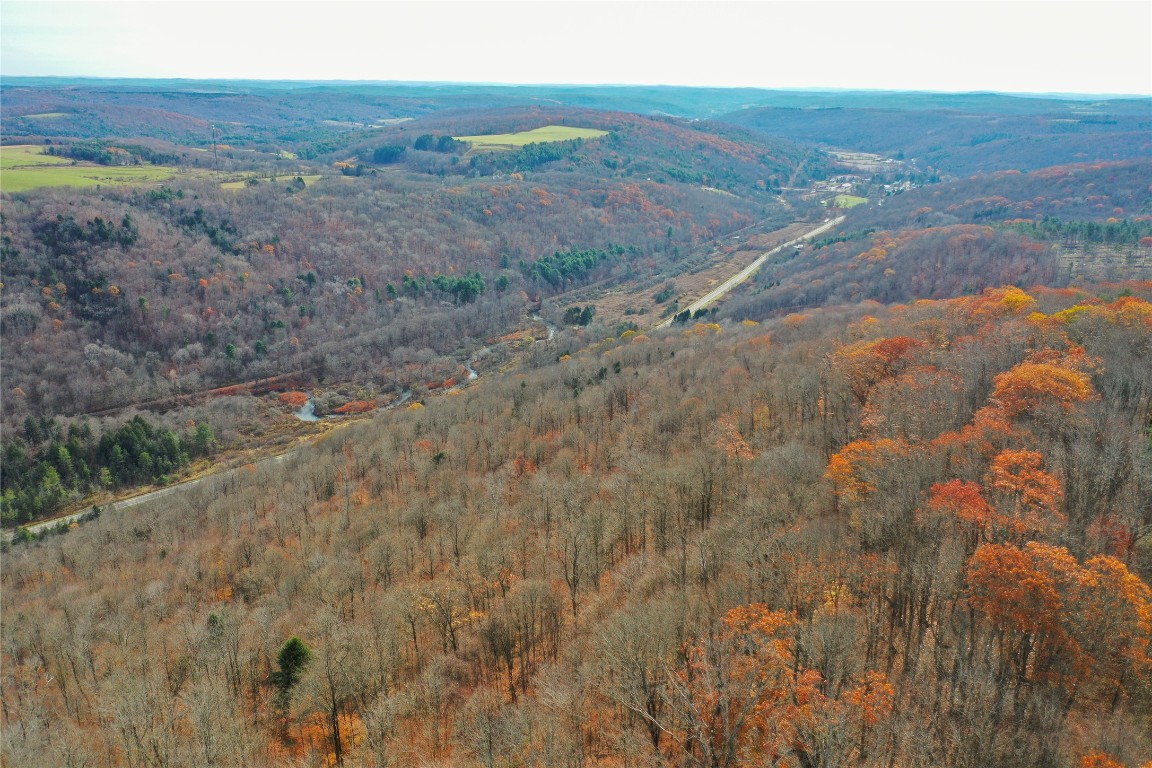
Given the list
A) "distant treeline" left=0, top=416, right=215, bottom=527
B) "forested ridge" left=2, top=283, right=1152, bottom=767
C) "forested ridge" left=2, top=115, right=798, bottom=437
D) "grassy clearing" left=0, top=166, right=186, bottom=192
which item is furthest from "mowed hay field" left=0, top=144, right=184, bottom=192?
"forested ridge" left=2, top=283, right=1152, bottom=767

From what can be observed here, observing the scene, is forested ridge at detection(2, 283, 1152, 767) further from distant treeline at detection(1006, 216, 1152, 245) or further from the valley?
distant treeline at detection(1006, 216, 1152, 245)

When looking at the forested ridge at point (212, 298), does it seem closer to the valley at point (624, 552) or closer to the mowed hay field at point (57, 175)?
the valley at point (624, 552)

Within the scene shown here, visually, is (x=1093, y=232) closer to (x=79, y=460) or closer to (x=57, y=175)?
(x=79, y=460)

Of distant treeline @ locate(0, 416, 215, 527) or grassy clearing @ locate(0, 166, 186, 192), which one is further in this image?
grassy clearing @ locate(0, 166, 186, 192)

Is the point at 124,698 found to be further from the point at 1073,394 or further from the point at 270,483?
the point at 1073,394

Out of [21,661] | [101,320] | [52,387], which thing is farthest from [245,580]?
[101,320]

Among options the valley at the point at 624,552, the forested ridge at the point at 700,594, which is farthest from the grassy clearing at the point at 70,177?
the forested ridge at the point at 700,594
